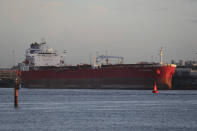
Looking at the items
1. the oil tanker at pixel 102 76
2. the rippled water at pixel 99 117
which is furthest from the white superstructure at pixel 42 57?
the rippled water at pixel 99 117

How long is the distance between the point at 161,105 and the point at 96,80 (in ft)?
83.0

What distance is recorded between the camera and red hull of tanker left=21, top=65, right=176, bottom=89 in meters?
60.3

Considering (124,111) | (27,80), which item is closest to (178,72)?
(27,80)

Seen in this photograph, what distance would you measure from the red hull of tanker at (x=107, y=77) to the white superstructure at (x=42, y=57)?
34.0 ft

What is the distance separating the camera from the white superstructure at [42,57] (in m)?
81.9

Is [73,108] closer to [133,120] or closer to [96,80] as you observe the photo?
[133,120]

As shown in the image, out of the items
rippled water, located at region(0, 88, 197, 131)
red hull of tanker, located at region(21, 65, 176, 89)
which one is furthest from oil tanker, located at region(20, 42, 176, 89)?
rippled water, located at region(0, 88, 197, 131)

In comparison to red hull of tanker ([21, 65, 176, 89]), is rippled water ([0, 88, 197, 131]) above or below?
below

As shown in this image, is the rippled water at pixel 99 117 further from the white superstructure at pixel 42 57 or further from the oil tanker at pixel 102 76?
the white superstructure at pixel 42 57

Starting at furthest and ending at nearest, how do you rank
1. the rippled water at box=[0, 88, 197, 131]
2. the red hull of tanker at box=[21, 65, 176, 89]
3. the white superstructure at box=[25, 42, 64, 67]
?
the white superstructure at box=[25, 42, 64, 67]
the red hull of tanker at box=[21, 65, 176, 89]
the rippled water at box=[0, 88, 197, 131]

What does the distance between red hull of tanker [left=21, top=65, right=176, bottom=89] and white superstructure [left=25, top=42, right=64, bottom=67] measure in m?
10.4

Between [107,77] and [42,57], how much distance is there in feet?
73.2

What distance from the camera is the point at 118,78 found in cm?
6162

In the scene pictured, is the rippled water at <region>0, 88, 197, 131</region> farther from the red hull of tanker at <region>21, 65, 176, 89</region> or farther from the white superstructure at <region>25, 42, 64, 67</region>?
the white superstructure at <region>25, 42, 64, 67</region>
